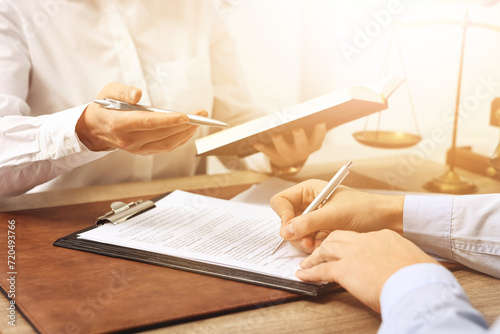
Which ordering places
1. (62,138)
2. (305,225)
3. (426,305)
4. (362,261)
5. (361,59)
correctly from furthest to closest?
(361,59) → (62,138) → (305,225) → (362,261) → (426,305)

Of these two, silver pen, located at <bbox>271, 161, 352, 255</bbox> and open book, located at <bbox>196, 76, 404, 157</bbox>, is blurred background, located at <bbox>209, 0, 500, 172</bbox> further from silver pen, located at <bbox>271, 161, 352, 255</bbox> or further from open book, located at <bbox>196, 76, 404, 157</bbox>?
silver pen, located at <bbox>271, 161, 352, 255</bbox>

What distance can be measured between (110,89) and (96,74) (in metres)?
0.43

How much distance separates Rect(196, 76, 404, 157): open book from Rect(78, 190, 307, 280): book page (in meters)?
0.13

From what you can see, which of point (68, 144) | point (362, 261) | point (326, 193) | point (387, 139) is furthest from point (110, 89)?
point (387, 139)

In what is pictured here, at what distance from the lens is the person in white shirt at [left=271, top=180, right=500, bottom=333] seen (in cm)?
52

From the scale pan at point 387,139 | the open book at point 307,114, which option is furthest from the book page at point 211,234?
the scale pan at point 387,139

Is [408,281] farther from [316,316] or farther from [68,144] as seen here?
[68,144]

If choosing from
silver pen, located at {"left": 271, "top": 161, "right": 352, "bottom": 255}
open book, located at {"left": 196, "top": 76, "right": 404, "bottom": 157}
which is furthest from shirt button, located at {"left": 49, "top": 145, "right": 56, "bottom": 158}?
silver pen, located at {"left": 271, "top": 161, "right": 352, "bottom": 255}

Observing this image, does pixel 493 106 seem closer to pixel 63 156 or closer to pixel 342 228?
pixel 342 228

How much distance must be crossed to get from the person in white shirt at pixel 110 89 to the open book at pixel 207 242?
0.48 feet

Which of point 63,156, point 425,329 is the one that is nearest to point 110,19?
point 63,156

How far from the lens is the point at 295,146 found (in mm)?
1174

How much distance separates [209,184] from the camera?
1188mm

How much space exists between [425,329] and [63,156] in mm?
761
